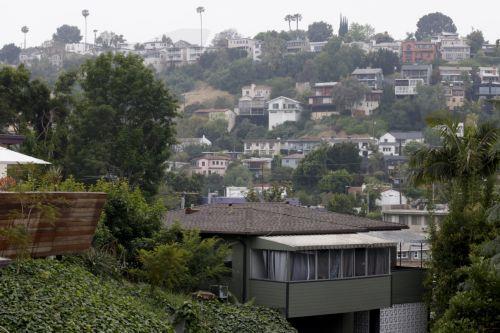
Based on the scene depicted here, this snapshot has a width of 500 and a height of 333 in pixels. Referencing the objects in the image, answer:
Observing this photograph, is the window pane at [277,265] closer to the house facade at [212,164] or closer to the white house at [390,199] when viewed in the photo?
the white house at [390,199]

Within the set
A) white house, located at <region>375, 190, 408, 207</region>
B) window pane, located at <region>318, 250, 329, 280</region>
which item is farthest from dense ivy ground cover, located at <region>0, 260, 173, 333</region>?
white house, located at <region>375, 190, 408, 207</region>

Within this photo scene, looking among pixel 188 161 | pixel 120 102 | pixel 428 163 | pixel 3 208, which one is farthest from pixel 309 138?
pixel 3 208

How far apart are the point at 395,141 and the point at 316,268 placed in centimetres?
16370

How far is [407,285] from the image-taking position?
1114 inches

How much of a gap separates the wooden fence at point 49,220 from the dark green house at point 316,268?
213 inches

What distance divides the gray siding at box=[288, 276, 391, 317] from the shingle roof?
4.35 ft

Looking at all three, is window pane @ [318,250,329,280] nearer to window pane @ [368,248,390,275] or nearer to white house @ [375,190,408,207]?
window pane @ [368,248,390,275]

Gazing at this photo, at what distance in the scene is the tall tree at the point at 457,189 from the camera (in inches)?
1056

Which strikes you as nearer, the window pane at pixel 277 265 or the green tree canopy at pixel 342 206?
the window pane at pixel 277 265

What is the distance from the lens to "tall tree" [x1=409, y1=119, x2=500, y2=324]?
2683 cm

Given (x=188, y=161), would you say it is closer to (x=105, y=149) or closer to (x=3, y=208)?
(x=105, y=149)

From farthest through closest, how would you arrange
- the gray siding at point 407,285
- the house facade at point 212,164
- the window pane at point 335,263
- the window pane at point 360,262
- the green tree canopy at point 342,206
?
the house facade at point 212,164 → the green tree canopy at point 342,206 → the gray siding at point 407,285 → the window pane at point 360,262 → the window pane at point 335,263

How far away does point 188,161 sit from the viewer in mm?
190000

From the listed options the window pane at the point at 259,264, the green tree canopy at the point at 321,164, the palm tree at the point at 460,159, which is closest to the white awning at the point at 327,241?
the window pane at the point at 259,264
